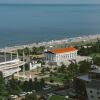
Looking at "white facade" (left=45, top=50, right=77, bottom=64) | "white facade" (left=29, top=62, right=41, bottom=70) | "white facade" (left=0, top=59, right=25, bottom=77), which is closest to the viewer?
"white facade" (left=0, top=59, right=25, bottom=77)

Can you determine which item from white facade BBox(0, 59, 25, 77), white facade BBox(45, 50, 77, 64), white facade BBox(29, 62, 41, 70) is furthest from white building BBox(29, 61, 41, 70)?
white facade BBox(0, 59, 25, 77)

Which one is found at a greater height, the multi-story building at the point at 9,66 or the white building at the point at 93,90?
the multi-story building at the point at 9,66

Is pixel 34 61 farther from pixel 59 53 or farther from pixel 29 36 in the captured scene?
pixel 29 36

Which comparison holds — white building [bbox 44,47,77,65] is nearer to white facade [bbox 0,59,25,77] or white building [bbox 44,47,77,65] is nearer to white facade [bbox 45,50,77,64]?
white facade [bbox 45,50,77,64]

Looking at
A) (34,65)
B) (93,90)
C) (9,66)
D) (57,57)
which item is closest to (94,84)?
(93,90)

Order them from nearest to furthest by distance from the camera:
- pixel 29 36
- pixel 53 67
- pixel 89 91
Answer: pixel 89 91 < pixel 53 67 < pixel 29 36

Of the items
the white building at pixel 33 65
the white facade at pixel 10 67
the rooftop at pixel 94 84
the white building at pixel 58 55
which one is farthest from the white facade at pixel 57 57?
the rooftop at pixel 94 84

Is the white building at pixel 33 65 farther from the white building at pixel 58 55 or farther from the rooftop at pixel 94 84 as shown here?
the rooftop at pixel 94 84

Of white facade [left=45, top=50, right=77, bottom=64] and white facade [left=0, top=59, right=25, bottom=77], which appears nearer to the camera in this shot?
white facade [left=0, top=59, right=25, bottom=77]

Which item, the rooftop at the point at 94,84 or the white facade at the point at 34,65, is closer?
the rooftop at the point at 94,84

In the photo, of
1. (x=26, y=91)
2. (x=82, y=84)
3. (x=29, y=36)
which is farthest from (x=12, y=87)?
(x=29, y=36)

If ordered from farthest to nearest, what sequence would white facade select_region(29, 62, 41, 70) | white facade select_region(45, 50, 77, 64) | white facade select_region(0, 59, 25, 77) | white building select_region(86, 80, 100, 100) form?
white facade select_region(45, 50, 77, 64) → white facade select_region(29, 62, 41, 70) → white facade select_region(0, 59, 25, 77) → white building select_region(86, 80, 100, 100)
